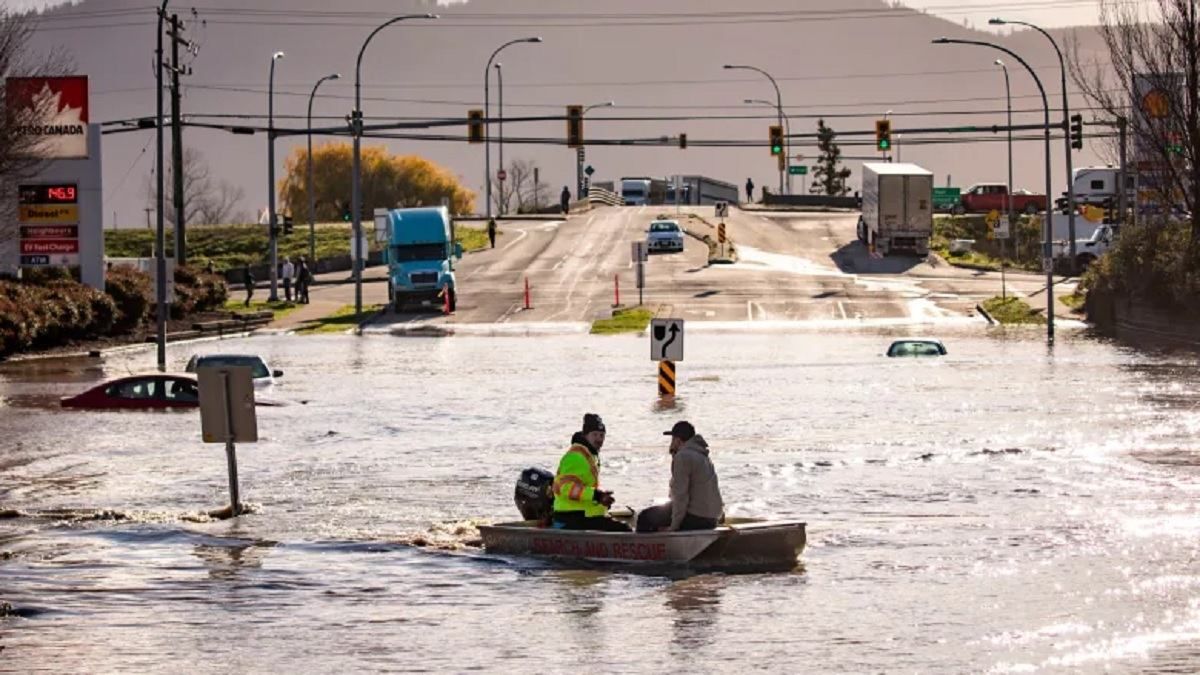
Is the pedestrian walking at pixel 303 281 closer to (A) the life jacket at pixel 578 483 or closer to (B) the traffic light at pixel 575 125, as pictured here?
(B) the traffic light at pixel 575 125

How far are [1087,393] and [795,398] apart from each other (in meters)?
6.42

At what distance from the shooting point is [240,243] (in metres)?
136

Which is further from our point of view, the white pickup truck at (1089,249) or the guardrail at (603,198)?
the guardrail at (603,198)

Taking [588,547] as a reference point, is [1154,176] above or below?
above

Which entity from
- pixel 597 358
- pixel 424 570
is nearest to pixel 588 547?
pixel 424 570

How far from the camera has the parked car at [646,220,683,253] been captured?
108m

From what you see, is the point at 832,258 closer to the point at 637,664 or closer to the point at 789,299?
the point at 789,299

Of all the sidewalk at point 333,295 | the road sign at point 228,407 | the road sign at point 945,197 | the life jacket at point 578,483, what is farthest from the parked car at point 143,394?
the road sign at point 945,197

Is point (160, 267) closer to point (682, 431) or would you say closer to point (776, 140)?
point (682, 431)

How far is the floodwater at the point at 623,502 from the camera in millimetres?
20422

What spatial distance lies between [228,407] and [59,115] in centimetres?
4645

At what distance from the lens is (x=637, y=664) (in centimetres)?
1955

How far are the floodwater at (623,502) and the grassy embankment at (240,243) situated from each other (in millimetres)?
70411

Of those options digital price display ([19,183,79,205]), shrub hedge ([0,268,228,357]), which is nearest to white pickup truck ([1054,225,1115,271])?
shrub hedge ([0,268,228,357])
